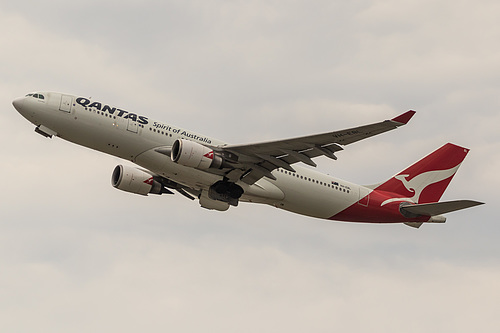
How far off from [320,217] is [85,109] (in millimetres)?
15971

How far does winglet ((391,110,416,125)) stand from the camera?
123 ft

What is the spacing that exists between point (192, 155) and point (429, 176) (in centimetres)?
1858

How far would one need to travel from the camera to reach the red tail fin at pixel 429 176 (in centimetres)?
5288

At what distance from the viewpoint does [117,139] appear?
44.2 metres

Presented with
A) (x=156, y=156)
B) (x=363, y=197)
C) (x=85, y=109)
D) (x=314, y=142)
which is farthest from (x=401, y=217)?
(x=85, y=109)

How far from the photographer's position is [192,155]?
142ft

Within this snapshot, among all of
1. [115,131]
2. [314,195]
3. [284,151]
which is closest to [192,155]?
[115,131]

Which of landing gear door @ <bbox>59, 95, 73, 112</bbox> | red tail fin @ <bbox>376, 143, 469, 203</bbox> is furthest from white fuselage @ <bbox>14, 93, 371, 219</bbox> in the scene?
red tail fin @ <bbox>376, 143, 469, 203</bbox>

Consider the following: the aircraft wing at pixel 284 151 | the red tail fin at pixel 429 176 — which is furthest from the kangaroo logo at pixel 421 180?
the aircraft wing at pixel 284 151

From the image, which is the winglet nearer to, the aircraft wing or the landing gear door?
the aircraft wing

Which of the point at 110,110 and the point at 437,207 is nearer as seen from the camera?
the point at 110,110

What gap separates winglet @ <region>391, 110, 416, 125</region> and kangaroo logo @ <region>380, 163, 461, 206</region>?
14942mm

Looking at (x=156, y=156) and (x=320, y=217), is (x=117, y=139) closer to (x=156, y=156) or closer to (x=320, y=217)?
(x=156, y=156)

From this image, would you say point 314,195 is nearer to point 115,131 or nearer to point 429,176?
point 429,176
